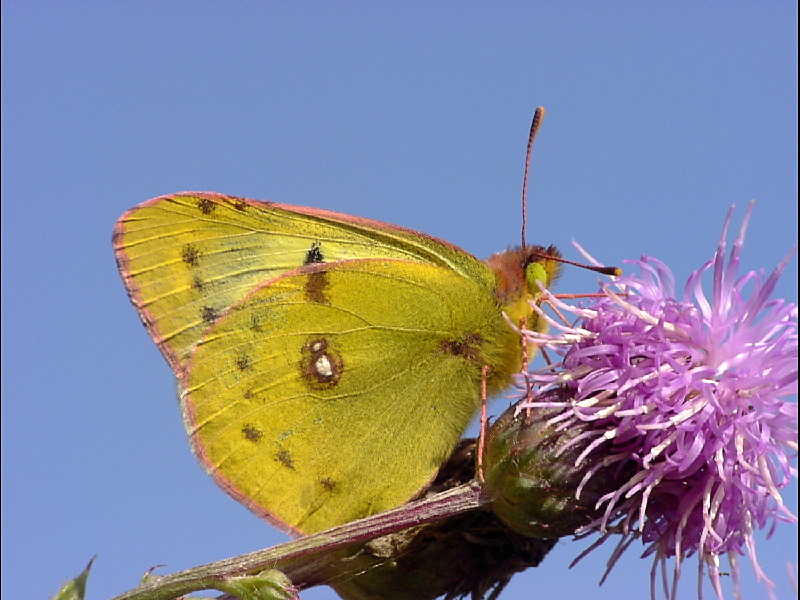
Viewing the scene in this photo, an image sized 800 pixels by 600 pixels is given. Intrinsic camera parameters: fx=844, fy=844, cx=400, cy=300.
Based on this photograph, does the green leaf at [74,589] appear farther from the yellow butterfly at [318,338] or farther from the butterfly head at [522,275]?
the butterfly head at [522,275]

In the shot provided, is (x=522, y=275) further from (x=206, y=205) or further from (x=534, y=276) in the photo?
(x=206, y=205)

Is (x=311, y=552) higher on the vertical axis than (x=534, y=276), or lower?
lower

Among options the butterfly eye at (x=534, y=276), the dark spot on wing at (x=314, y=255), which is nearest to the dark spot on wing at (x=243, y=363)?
the dark spot on wing at (x=314, y=255)

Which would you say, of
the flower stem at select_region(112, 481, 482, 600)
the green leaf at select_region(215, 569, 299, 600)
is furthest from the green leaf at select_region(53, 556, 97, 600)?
the green leaf at select_region(215, 569, 299, 600)

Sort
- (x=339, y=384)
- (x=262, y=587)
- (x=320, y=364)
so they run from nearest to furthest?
(x=262, y=587) → (x=339, y=384) → (x=320, y=364)

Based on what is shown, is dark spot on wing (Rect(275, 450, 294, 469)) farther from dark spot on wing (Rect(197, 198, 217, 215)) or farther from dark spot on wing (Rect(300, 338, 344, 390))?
dark spot on wing (Rect(197, 198, 217, 215))

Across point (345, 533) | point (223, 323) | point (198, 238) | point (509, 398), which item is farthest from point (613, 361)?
point (198, 238)

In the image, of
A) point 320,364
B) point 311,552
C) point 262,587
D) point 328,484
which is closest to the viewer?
point 262,587

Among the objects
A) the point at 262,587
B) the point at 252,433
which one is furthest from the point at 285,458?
the point at 262,587
